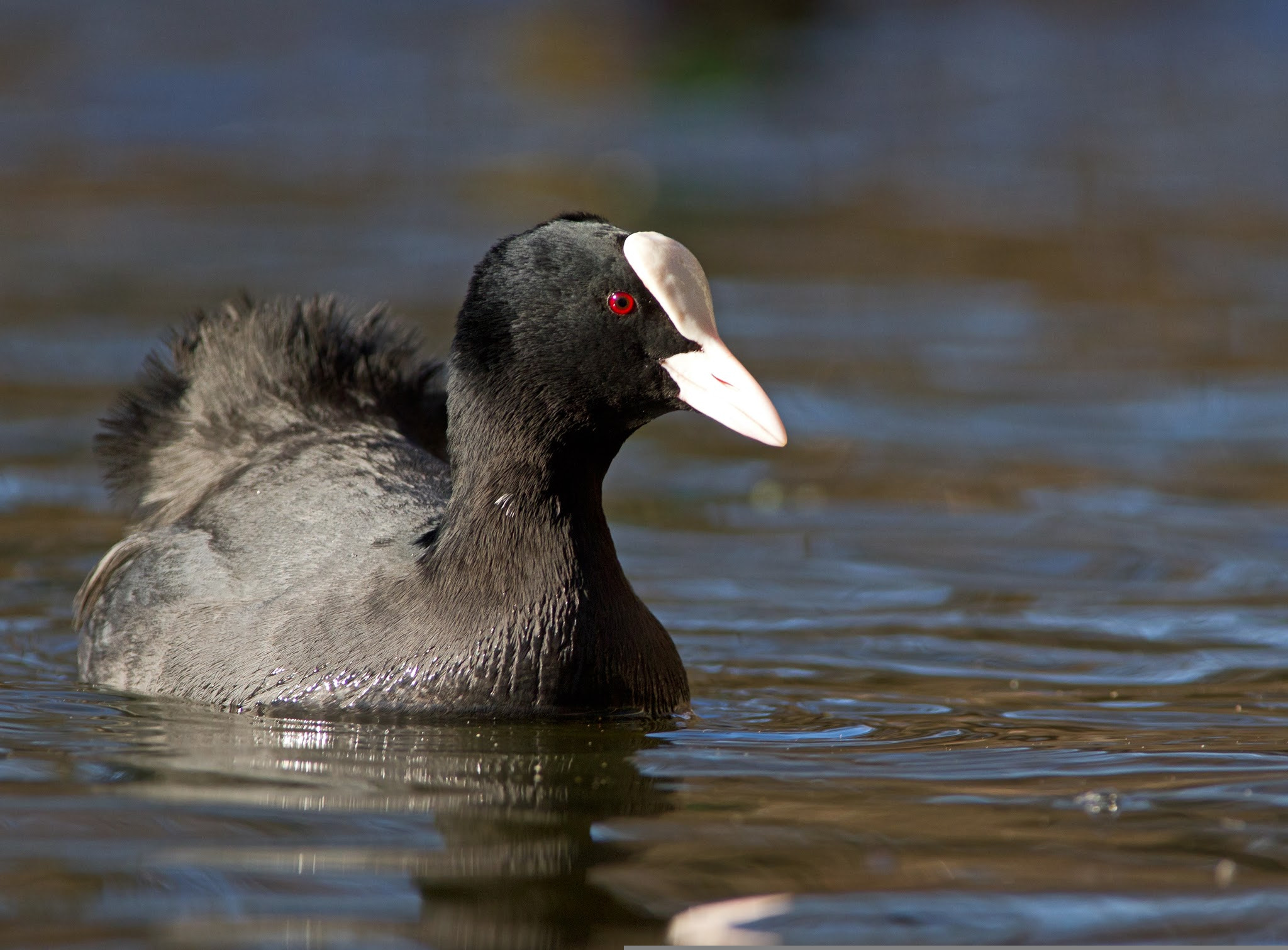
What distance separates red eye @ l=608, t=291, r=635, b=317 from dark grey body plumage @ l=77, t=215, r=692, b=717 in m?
0.02

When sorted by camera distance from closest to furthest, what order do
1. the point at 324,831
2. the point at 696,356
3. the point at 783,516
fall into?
the point at 324,831
the point at 696,356
the point at 783,516

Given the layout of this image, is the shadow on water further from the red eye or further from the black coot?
the red eye

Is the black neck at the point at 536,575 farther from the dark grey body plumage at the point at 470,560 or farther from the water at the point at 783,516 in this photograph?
the water at the point at 783,516

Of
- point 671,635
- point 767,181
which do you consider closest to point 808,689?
point 671,635

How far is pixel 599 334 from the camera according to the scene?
4.19 metres

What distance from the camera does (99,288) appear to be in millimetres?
9898

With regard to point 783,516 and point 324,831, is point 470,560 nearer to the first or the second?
point 324,831

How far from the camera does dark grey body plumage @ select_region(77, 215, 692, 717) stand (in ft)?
13.9

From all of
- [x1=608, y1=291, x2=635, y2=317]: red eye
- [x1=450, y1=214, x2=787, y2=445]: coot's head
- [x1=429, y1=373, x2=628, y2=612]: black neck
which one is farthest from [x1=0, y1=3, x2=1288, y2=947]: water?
[x1=608, y1=291, x2=635, y2=317]: red eye

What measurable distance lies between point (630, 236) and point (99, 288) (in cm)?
630

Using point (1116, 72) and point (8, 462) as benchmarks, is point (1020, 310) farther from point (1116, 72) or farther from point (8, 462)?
point (1116, 72)

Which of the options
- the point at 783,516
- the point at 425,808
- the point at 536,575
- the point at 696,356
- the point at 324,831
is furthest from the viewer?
the point at 783,516

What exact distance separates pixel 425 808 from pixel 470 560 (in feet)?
2.34

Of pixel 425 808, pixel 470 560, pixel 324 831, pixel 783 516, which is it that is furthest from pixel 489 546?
pixel 783 516
